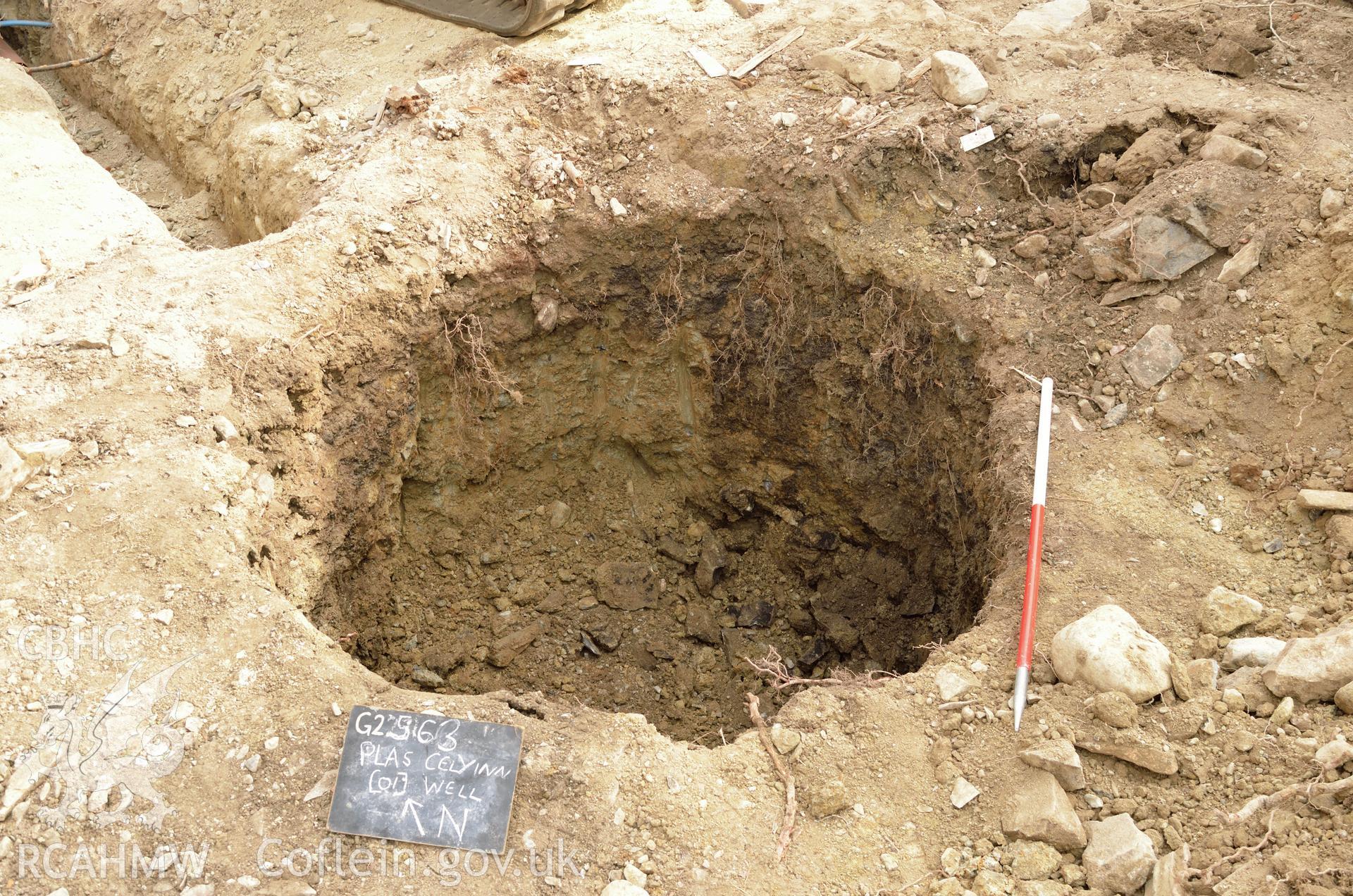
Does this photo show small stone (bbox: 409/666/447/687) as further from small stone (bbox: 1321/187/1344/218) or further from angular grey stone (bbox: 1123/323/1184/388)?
small stone (bbox: 1321/187/1344/218)

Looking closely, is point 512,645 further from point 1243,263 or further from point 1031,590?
point 1243,263

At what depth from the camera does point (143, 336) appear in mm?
3869

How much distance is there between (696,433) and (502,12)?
2.50 metres

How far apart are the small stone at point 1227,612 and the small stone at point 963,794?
2.95ft

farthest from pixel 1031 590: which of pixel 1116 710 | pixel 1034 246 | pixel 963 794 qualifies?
pixel 1034 246

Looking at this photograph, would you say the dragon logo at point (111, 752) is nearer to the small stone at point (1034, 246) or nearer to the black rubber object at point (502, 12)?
the small stone at point (1034, 246)

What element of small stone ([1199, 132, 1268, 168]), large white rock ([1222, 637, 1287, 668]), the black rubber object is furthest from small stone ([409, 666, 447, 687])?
small stone ([1199, 132, 1268, 168])

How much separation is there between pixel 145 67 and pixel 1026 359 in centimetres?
542

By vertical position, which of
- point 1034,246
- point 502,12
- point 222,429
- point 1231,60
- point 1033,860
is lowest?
point 1033,860

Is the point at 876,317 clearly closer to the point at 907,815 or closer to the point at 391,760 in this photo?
the point at 907,815

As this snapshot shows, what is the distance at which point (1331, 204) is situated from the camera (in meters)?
3.74

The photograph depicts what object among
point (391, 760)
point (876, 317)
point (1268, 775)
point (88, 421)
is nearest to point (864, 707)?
point (1268, 775)

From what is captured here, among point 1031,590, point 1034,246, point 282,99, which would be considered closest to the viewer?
point 1031,590

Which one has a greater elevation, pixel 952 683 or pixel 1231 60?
pixel 1231 60
